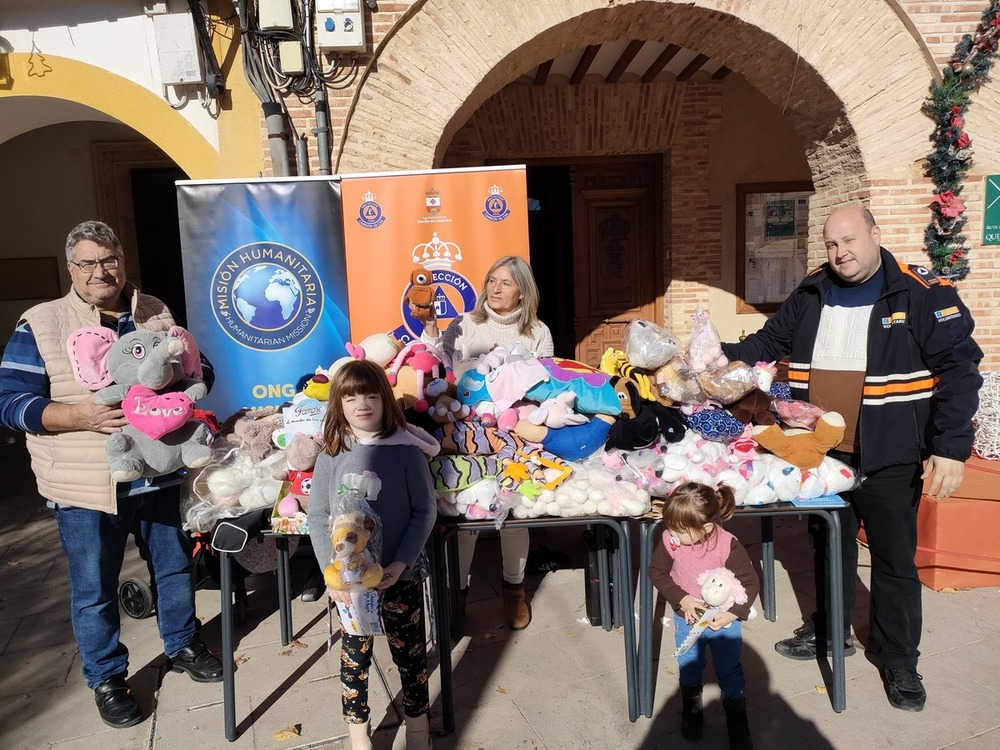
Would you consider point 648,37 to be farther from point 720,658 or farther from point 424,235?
point 720,658

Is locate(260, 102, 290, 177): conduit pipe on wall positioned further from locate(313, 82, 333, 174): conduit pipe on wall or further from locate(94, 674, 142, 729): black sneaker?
locate(94, 674, 142, 729): black sneaker

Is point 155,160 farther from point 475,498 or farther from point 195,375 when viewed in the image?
point 475,498

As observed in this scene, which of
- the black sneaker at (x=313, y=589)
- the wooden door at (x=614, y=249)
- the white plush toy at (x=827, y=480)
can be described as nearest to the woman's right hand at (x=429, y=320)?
the black sneaker at (x=313, y=589)

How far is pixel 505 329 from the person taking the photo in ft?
10.9

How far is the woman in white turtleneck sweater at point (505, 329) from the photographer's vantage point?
326 centimetres

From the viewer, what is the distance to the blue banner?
4.22 metres

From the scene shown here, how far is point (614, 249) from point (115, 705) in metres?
6.72

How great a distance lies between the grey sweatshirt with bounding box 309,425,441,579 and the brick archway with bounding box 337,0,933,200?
3.02 m

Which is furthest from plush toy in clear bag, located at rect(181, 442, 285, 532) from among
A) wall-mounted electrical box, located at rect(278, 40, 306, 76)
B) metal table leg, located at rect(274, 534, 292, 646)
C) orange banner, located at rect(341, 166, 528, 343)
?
wall-mounted electrical box, located at rect(278, 40, 306, 76)

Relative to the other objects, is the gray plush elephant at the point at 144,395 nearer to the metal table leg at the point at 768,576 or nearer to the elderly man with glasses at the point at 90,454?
the elderly man with glasses at the point at 90,454

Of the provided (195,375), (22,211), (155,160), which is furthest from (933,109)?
(22,211)

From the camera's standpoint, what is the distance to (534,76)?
22.8 ft

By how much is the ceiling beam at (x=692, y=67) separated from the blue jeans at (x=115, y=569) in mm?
6601

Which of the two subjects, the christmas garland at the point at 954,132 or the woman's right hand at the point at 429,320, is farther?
the christmas garland at the point at 954,132
